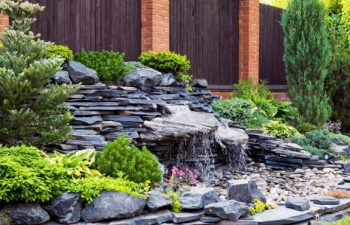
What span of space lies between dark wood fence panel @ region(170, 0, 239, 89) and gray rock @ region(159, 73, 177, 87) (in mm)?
2509

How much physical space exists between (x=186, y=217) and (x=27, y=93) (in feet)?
7.91

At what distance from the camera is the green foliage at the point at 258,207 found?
20.6 feet

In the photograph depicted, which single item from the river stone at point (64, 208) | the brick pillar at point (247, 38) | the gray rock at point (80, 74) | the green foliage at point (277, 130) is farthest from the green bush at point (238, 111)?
the river stone at point (64, 208)

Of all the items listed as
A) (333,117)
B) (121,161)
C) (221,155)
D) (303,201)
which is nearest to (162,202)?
(121,161)

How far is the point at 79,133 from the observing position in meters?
7.93

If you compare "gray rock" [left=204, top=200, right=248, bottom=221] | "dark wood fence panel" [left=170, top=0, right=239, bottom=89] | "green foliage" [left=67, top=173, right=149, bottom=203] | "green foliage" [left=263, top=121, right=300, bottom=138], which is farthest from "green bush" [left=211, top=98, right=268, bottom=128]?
"green foliage" [left=67, top=173, right=149, bottom=203]

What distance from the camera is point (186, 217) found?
5.81 m

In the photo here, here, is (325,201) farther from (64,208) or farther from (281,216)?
Answer: (64,208)

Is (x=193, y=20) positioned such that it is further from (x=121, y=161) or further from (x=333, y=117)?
(x=121, y=161)

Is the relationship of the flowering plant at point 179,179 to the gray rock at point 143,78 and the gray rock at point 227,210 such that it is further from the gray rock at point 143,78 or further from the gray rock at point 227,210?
the gray rock at point 143,78

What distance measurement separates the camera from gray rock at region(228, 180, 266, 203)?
6.63 meters

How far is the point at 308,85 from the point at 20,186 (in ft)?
31.4

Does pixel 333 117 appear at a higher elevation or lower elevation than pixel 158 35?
lower

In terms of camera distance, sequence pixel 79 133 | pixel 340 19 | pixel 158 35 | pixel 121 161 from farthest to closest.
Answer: pixel 340 19
pixel 158 35
pixel 79 133
pixel 121 161
